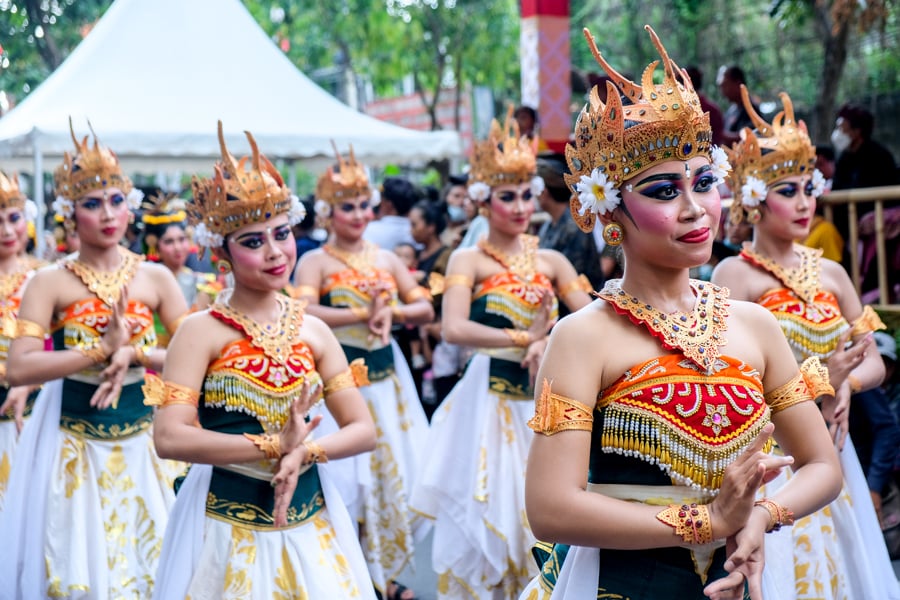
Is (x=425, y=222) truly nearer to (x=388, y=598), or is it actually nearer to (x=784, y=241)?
(x=388, y=598)

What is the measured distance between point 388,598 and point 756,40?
12.0 m

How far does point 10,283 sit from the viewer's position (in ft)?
22.7

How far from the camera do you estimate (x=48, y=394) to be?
227 inches

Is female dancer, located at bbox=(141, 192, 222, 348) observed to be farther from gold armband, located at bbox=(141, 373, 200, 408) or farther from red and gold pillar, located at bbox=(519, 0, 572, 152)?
gold armband, located at bbox=(141, 373, 200, 408)

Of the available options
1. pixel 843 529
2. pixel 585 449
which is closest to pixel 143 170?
pixel 843 529

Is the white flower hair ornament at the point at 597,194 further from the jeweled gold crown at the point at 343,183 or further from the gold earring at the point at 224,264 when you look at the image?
the jeweled gold crown at the point at 343,183

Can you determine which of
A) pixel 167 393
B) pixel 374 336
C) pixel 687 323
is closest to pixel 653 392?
pixel 687 323

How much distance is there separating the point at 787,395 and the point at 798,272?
2057 millimetres

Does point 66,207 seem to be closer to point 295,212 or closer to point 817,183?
point 295,212

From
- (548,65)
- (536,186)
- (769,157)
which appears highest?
(548,65)

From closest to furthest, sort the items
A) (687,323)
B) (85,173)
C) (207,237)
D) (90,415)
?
(687,323) < (207,237) < (90,415) < (85,173)

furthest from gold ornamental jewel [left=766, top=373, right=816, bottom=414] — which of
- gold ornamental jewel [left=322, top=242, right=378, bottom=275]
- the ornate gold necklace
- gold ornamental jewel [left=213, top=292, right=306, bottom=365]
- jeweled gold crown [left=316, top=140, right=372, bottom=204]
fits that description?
jeweled gold crown [left=316, top=140, right=372, bottom=204]

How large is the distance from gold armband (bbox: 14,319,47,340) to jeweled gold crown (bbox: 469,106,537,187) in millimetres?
2476

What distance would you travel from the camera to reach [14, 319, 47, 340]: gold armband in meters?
5.35
